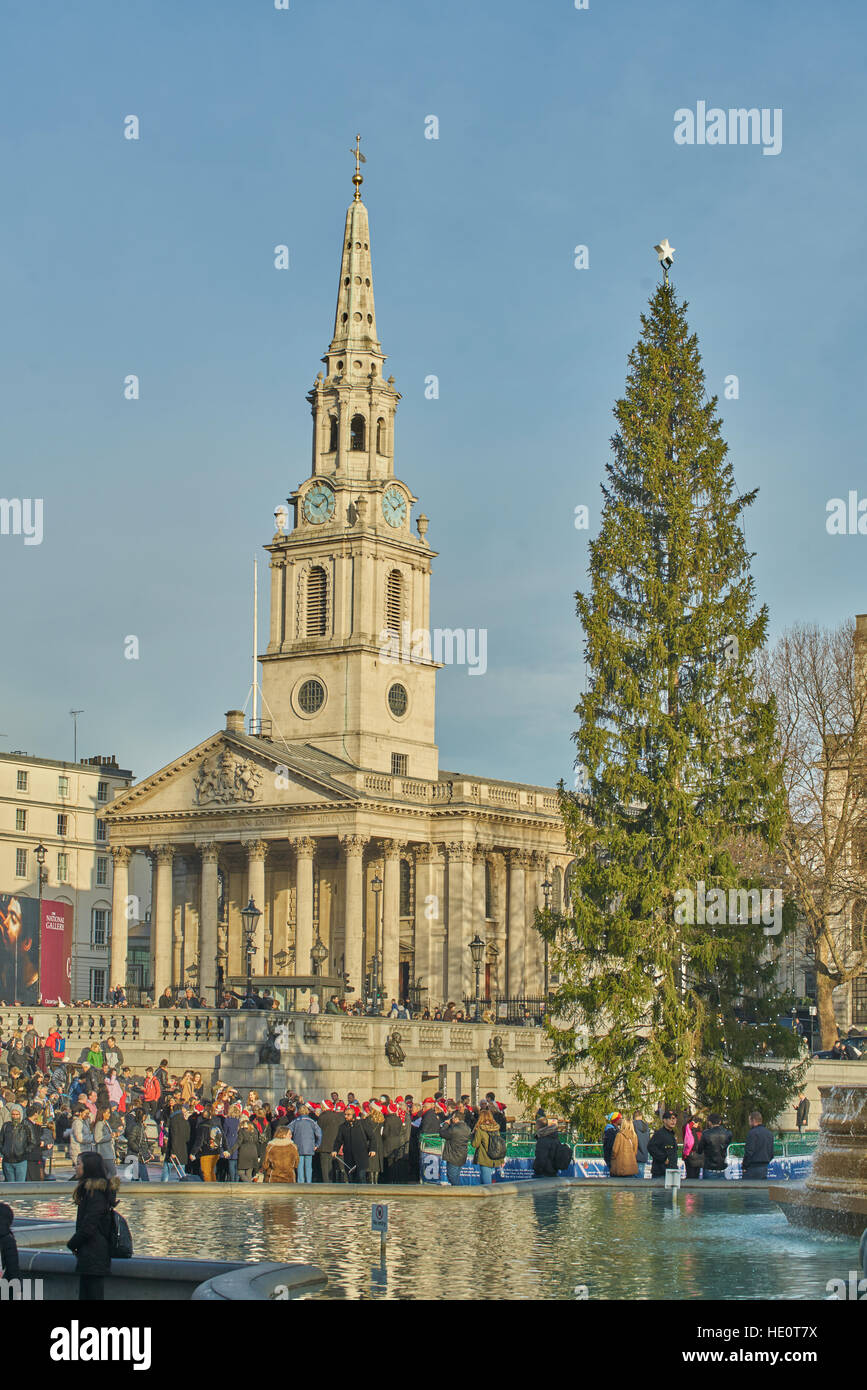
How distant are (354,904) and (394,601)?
58.5ft

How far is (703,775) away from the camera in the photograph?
131 feet

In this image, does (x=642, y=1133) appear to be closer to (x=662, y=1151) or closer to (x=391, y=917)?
(x=662, y=1151)

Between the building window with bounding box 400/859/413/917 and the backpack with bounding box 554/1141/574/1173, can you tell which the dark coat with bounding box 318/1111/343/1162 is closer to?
the backpack with bounding box 554/1141/574/1173

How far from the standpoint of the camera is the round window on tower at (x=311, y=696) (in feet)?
308

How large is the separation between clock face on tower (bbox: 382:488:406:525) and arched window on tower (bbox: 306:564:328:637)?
413 cm

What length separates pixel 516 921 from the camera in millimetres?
90938

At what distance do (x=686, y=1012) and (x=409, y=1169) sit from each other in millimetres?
8426

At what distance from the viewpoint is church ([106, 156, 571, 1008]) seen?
86875 millimetres

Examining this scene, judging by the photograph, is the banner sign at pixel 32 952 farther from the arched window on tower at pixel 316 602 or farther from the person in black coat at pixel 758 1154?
the person in black coat at pixel 758 1154

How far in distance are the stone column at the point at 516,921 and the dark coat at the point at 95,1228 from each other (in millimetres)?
75233

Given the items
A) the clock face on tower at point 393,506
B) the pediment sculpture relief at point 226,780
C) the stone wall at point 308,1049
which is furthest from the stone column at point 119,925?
the stone wall at point 308,1049

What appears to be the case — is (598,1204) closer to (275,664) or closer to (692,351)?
(692,351)
